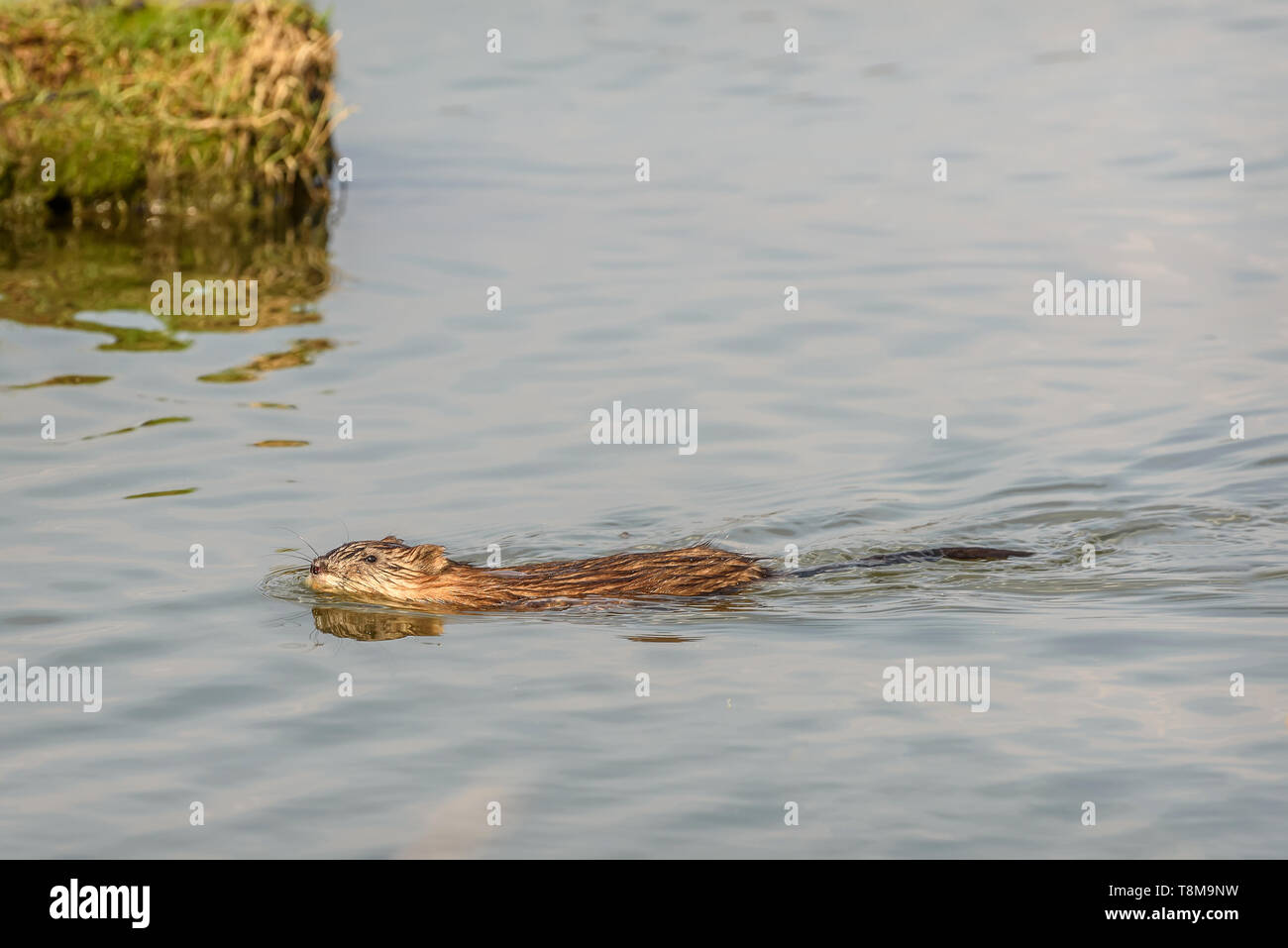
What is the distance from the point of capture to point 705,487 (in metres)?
10.6

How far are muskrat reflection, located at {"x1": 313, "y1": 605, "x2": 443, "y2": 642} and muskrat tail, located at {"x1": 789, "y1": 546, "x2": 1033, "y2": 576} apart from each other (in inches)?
73.8

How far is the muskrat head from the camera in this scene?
8.91 meters

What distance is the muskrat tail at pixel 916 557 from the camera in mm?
9219

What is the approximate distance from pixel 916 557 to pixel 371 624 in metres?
2.79

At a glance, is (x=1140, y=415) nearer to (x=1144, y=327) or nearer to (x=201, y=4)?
(x=1144, y=327)

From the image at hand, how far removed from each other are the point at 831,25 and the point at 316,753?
18137mm

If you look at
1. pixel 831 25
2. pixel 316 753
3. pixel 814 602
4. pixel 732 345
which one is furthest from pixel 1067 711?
pixel 831 25
